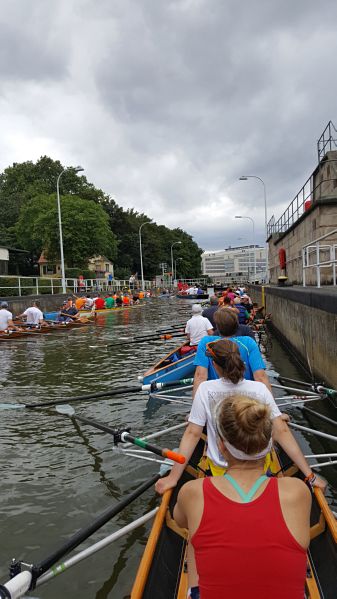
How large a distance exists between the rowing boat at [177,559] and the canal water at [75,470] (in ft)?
3.11

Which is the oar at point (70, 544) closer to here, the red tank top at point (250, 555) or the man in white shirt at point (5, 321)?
the red tank top at point (250, 555)

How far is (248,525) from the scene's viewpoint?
5.94 feet

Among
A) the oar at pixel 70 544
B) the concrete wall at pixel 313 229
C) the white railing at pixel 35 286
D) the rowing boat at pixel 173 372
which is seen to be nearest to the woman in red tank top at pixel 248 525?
the oar at pixel 70 544

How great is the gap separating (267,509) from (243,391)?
1.55 metres

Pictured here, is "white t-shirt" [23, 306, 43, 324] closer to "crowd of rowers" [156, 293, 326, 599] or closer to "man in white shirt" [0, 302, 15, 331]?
"man in white shirt" [0, 302, 15, 331]

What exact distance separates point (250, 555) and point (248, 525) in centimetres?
11

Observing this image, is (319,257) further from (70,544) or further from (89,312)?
(89,312)

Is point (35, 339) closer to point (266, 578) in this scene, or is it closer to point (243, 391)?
point (243, 391)

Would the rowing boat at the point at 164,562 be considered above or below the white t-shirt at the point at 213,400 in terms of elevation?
below

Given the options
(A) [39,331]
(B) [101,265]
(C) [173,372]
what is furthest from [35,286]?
(B) [101,265]

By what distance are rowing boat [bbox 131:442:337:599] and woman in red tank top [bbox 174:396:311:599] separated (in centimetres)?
86

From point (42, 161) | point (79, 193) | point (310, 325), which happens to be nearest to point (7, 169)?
point (42, 161)

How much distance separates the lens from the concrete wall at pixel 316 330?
27.9ft

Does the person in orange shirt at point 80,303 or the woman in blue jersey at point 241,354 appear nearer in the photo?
the woman in blue jersey at point 241,354
